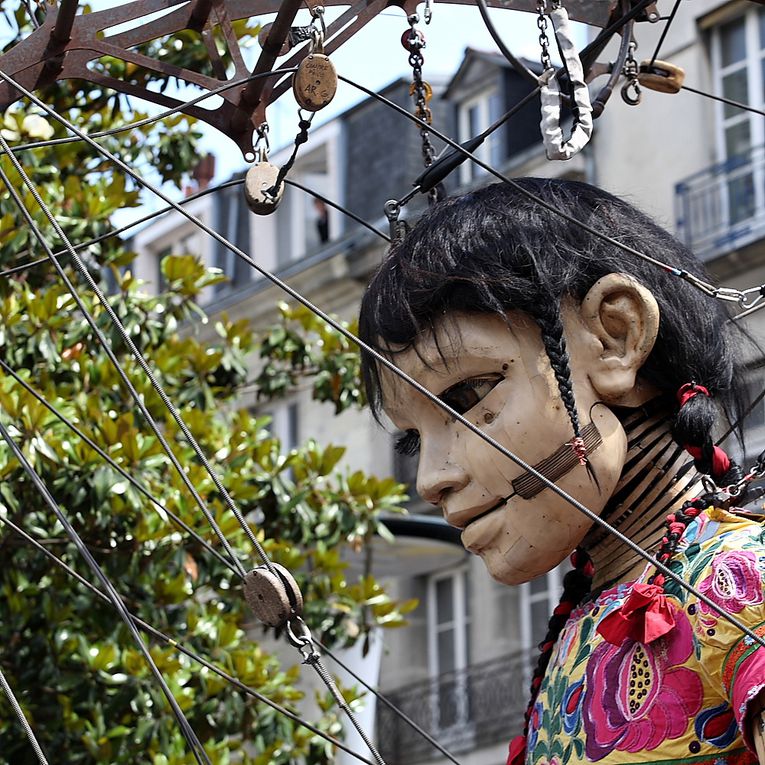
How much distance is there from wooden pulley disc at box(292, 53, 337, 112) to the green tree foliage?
11.7 feet

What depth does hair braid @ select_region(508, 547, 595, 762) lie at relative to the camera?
3.29m

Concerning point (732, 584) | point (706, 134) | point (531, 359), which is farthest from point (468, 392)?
point (706, 134)

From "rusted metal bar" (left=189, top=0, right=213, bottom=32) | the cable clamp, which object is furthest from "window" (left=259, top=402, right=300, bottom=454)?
the cable clamp

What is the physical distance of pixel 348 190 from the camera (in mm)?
20984

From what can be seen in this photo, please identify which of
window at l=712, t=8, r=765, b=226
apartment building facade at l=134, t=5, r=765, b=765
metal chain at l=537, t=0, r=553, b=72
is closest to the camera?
metal chain at l=537, t=0, r=553, b=72

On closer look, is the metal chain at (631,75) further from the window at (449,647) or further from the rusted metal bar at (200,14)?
the window at (449,647)

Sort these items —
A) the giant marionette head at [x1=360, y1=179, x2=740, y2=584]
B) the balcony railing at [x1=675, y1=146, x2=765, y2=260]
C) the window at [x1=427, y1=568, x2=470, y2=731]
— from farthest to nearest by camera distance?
1. the window at [x1=427, y1=568, x2=470, y2=731]
2. the balcony railing at [x1=675, y1=146, x2=765, y2=260]
3. the giant marionette head at [x1=360, y1=179, x2=740, y2=584]

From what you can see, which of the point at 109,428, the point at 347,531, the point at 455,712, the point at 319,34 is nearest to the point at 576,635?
the point at 319,34

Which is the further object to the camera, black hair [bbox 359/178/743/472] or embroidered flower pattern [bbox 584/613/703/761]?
black hair [bbox 359/178/743/472]

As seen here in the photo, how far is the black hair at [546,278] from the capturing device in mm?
3070

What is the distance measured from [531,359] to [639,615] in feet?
1.58

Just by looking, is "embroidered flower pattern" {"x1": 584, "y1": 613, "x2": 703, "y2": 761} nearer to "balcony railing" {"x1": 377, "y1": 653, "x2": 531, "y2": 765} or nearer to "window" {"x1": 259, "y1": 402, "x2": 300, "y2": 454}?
"balcony railing" {"x1": 377, "y1": 653, "x2": 531, "y2": 765}

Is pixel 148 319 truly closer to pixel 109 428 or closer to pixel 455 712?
pixel 109 428

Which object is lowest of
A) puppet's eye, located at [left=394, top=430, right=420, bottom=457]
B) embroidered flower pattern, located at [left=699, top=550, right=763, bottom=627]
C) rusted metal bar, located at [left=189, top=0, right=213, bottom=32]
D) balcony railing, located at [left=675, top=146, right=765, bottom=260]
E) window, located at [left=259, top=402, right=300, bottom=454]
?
window, located at [left=259, top=402, right=300, bottom=454]
